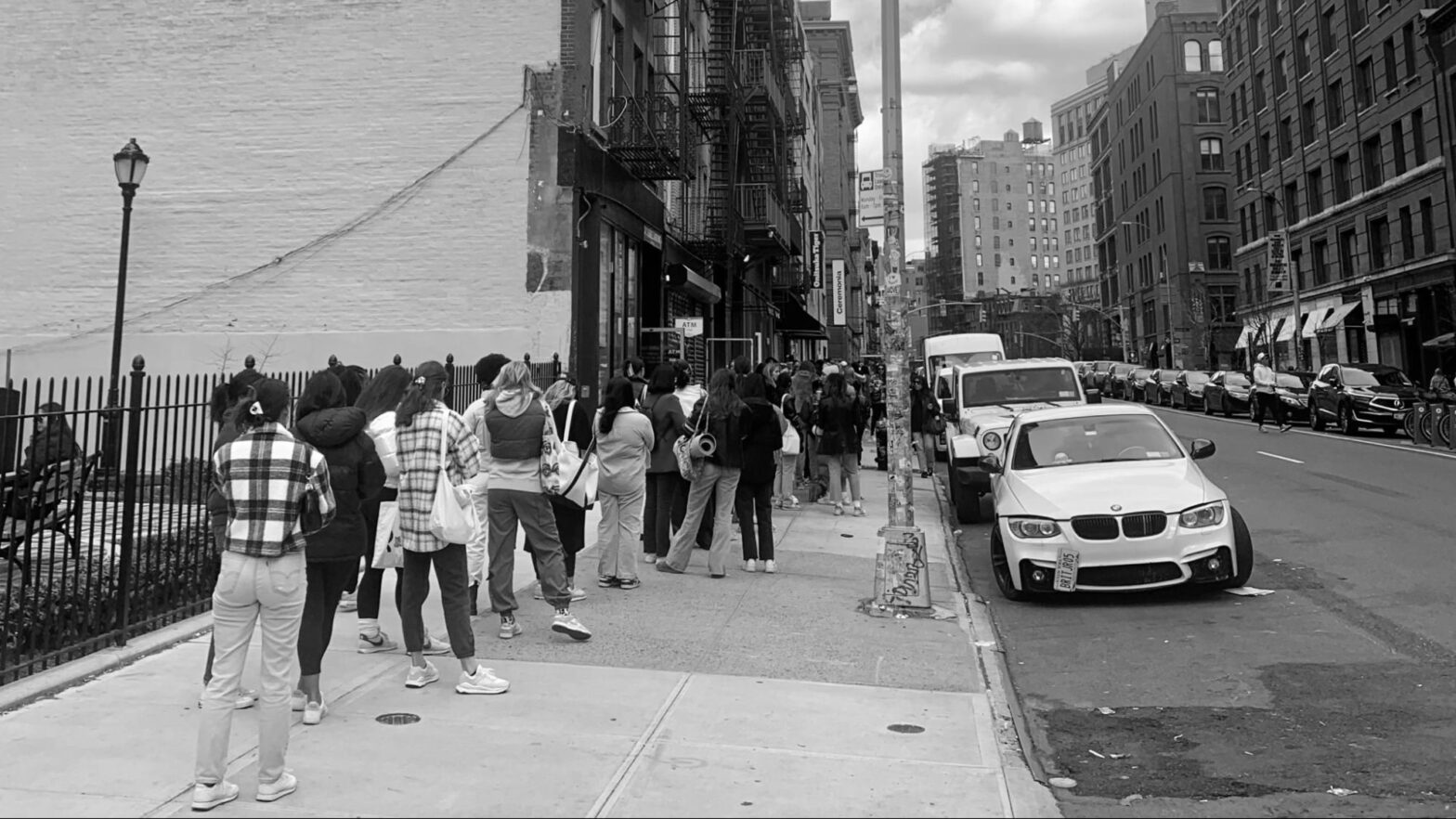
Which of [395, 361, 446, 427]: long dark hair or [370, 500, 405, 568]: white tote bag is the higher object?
[395, 361, 446, 427]: long dark hair

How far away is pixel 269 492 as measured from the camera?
4023mm

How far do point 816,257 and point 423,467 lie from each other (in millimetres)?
50048

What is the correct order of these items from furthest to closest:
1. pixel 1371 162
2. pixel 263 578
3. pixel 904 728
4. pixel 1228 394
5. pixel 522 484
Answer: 1. pixel 1371 162
2. pixel 1228 394
3. pixel 522 484
4. pixel 904 728
5. pixel 263 578

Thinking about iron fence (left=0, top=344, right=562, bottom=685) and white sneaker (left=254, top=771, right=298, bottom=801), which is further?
iron fence (left=0, top=344, right=562, bottom=685)

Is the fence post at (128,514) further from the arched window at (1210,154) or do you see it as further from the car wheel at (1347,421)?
the arched window at (1210,154)

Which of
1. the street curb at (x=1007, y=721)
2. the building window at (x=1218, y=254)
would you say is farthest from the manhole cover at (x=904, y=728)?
the building window at (x=1218, y=254)

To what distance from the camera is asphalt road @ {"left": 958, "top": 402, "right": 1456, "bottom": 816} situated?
4.32 metres

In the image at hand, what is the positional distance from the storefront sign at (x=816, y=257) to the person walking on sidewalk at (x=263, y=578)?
4716 centimetres

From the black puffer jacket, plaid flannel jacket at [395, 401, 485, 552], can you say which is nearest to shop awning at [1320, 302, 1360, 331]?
plaid flannel jacket at [395, 401, 485, 552]

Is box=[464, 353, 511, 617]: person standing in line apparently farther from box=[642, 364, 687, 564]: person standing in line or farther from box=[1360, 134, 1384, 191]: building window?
box=[1360, 134, 1384, 191]: building window

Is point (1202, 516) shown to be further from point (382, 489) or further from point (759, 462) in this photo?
point (382, 489)

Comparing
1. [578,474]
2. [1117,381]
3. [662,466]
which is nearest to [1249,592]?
[662,466]

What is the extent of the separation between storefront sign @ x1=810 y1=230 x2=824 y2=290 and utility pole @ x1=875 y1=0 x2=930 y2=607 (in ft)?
138

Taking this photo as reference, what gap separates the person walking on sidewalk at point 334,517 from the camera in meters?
4.76
